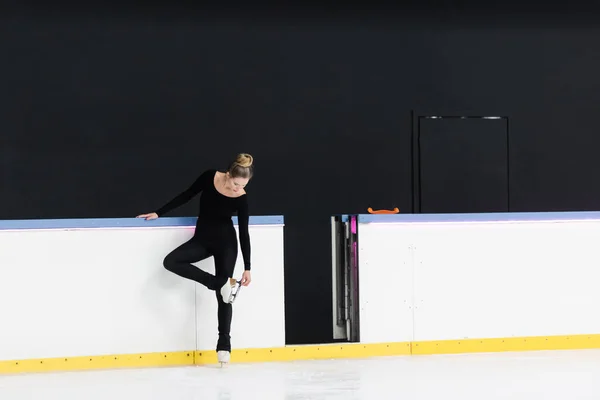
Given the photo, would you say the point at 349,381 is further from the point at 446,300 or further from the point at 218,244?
the point at 446,300

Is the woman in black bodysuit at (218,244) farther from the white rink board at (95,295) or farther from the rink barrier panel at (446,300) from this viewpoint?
the rink barrier panel at (446,300)

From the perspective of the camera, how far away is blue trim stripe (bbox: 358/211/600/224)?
6.42m

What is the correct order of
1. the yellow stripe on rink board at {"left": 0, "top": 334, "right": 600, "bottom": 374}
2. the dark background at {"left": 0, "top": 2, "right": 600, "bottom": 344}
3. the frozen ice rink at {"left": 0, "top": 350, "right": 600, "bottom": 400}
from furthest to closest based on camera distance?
1. the dark background at {"left": 0, "top": 2, "right": 600, "bottom": 344}
2. the yellow stripe on rink board at {"left": 0, "top": 334, "right": 600, "bottom": 374}
3. the frozen ice rink at {"left": 0, "top": 350, "right": 600, "bottom": 400}

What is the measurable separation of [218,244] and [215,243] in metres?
0.02

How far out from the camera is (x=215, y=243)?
19.3 ft

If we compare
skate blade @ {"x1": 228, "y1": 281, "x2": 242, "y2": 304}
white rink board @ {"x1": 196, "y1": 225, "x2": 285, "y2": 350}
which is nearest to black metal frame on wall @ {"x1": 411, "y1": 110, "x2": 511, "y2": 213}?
white rink board @ {"x1": 196, "y1": 225, "x2": 285, "y2": 350}

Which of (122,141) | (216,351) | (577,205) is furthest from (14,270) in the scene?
(577,205)

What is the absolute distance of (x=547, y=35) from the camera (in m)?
9.62

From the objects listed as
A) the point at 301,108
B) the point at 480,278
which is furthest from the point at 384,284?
the point at 301,108

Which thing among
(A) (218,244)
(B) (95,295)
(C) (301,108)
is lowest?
(B) (95,295)

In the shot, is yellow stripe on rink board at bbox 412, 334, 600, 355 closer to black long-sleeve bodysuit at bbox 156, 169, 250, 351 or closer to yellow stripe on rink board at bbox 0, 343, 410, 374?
yellow stripe on rink board at bbox 0, 343, 410, 374

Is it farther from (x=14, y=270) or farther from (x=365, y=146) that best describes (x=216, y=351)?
(x=365, y=146)

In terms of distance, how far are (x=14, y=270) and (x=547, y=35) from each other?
636 cm

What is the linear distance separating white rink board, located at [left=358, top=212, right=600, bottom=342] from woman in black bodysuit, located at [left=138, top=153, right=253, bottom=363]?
1016 mm
